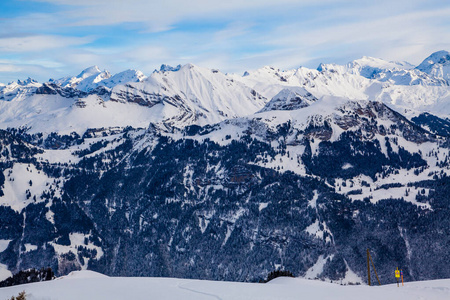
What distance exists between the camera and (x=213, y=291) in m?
89.4

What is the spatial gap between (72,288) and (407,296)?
181 ft

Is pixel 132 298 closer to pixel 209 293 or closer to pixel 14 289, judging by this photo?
pixel 209 293

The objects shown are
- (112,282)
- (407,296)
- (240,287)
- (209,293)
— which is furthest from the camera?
(112,282)

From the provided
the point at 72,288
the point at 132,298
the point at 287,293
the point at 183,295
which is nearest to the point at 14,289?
the point at 72,288

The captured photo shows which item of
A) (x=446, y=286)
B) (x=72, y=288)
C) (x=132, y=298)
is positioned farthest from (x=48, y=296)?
(x=446, y=286)

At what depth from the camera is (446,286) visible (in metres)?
89.1

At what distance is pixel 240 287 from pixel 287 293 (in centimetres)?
1034

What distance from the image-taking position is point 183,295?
283 ft

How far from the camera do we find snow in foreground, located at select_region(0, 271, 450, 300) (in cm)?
8438

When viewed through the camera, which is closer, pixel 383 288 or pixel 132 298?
pixel 132 298

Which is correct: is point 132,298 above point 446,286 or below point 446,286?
above

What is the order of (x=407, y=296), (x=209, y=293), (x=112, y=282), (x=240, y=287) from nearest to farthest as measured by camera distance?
1. (x=407, y=296)
2. (x=209, y=293)
3. (x=240, y=287)
4. (x=112, y=282)

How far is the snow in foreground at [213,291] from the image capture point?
8438cm

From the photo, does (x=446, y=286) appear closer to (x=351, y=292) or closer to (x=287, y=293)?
(x=351, y=292)
